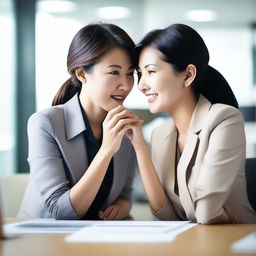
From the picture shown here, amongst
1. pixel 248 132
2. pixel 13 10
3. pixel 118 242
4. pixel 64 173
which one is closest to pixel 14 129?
pixel 13 10

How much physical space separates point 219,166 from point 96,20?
3607 millimetres

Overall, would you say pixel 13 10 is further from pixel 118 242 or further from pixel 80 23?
pixel 118 242

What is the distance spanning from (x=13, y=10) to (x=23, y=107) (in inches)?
34.8

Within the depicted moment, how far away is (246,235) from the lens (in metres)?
1.36

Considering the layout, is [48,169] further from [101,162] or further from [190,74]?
[190,74]

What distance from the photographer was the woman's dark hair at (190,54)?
1.92 m

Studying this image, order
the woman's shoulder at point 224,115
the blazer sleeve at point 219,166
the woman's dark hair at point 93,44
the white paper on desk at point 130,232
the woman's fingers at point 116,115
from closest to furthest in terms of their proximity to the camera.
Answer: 1. the white paper on desk at point 130,232
2. the blazer sleeve at point 219,166
3. the woman's shoulder at point 224,115
4. the woman's fingers at point 116,115
5. the woman's dark hair at point 93,44

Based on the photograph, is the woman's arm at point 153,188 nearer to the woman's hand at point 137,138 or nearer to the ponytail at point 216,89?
the woman's hand at point 137,138

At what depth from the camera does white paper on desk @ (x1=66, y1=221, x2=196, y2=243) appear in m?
1.29

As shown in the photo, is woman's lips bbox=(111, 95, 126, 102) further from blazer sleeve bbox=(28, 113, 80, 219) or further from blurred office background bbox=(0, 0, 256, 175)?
blurred office background bbox=(0, 0, 256, 175)

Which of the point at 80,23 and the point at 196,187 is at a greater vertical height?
the point at 80,23

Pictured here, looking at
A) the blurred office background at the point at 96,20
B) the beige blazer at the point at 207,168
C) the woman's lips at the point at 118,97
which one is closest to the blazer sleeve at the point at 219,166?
the beige blazer at the point at 207,168

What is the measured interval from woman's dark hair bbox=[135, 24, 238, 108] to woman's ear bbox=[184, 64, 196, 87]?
1cm

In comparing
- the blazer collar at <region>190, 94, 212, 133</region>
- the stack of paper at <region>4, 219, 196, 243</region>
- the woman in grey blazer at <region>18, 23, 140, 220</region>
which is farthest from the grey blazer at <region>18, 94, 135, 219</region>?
the blazer collar at <region>190, 94, 212, 133</region>
